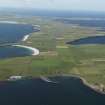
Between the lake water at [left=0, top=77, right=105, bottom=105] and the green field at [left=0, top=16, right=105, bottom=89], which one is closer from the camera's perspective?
the lake water at [left=0, top=77, right=105, bottom=105]

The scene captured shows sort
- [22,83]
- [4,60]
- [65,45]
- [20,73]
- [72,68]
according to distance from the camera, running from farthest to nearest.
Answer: [65,45], [4,60], [72,68], [20,73], [22,83]

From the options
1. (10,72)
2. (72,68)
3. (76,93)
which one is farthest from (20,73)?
(76,93)

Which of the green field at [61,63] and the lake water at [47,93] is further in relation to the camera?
the green field at [61,63]

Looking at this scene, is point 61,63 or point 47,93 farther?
point 61,63

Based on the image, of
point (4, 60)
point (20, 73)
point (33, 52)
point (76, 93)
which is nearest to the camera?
point (76, 93)

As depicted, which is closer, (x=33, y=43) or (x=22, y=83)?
(x=22, y=83)

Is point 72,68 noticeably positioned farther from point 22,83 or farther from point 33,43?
point 33,43

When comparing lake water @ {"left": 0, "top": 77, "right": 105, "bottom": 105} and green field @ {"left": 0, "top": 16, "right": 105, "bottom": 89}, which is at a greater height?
lake water @ {"left": 0, "top": 77, "right": 105, "bottom": 105}

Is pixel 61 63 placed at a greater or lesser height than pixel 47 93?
lesser
